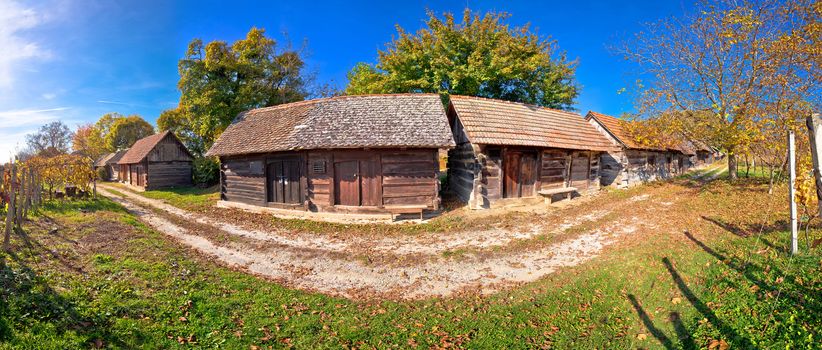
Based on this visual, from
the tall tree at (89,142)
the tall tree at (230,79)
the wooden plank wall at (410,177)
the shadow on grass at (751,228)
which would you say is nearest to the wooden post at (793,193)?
the shadow on grass at (751,228)

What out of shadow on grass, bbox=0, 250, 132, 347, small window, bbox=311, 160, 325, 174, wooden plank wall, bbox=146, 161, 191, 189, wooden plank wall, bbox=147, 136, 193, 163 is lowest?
shadow on grass, bbox=0, 250, 132, 347

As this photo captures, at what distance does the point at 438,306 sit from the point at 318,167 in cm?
923

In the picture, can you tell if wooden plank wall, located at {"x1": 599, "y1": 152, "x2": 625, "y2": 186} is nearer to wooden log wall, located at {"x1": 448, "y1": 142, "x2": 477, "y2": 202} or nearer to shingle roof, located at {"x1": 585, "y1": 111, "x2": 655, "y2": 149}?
shingle roof, located at {"x1": 585, "y1": 111, "x2": 655, "y2": 149}

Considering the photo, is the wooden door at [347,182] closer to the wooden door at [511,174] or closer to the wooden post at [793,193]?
the wooden door at [511,174]

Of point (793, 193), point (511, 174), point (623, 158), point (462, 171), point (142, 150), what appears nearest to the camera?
point (793, 193)

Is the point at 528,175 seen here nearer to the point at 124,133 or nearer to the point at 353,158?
the point at 353,158

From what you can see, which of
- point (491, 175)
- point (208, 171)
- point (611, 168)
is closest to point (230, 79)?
point (208, 171)

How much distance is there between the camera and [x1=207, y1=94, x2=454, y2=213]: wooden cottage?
12.9m

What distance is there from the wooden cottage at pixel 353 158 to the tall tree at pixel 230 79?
34.2ft

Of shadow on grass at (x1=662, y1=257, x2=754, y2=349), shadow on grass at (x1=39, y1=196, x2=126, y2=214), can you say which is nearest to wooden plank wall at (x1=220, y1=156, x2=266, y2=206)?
shadow on grass at (x1=39, y1=196, x2=126, y2=214)

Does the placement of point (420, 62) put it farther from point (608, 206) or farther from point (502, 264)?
point (502, 264)

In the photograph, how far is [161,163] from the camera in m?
27.4

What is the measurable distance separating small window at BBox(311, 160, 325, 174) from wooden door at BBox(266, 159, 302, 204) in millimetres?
992

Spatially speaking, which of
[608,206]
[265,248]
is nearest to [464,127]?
[608,206]
